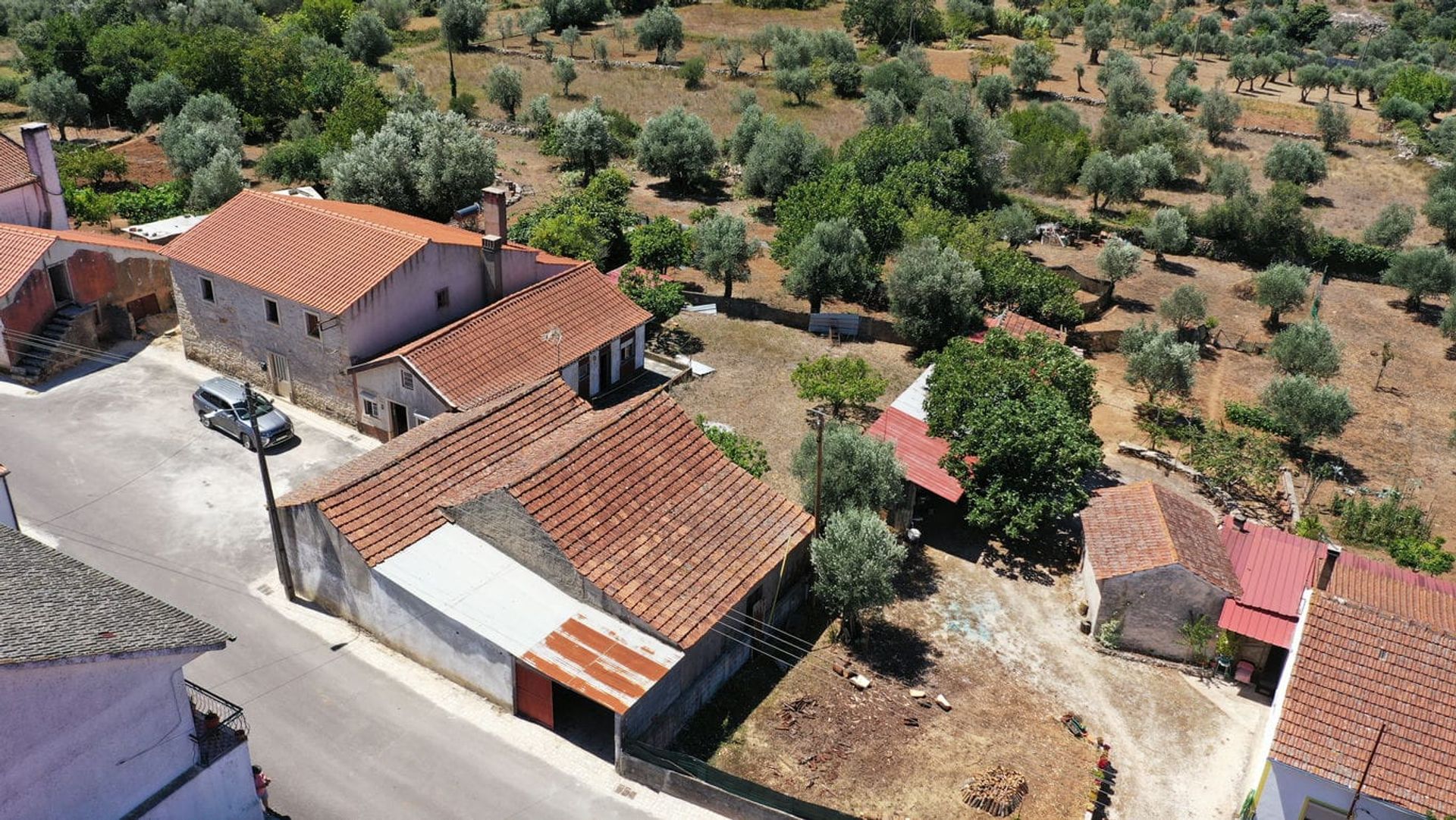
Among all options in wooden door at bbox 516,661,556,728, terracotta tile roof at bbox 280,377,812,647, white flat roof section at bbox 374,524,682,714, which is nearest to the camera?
white flat roof section at bbox 374,524,682,714

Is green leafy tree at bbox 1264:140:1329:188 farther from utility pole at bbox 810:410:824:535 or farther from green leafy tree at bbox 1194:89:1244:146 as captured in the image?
utility pole at bbox 810:410:824:535

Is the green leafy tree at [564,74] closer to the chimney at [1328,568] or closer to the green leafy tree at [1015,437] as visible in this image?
the green leafy tree at [1015,437]

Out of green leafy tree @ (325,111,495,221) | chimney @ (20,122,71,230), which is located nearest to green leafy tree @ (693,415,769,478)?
green leafy tree @ (325,111,495,221)

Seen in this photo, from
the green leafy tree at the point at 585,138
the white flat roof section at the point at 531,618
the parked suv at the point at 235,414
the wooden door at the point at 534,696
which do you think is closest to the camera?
the white flat roof section at the point at 531,618

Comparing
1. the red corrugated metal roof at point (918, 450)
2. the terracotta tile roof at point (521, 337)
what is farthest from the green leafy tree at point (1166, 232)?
the terracotta tile roof at point (521, 337)

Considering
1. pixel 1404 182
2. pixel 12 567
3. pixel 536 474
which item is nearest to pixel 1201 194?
pixel 1404 182

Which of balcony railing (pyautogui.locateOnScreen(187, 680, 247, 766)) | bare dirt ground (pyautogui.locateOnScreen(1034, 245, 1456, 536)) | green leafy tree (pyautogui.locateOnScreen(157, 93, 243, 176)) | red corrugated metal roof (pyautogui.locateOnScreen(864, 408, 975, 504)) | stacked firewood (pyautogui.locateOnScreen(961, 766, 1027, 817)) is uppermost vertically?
green leafy tree (pyautogui.locateOnScreen(157, 93, 243, 176))

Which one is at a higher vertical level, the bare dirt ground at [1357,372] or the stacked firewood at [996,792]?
the stacked firewood at [996,792]
